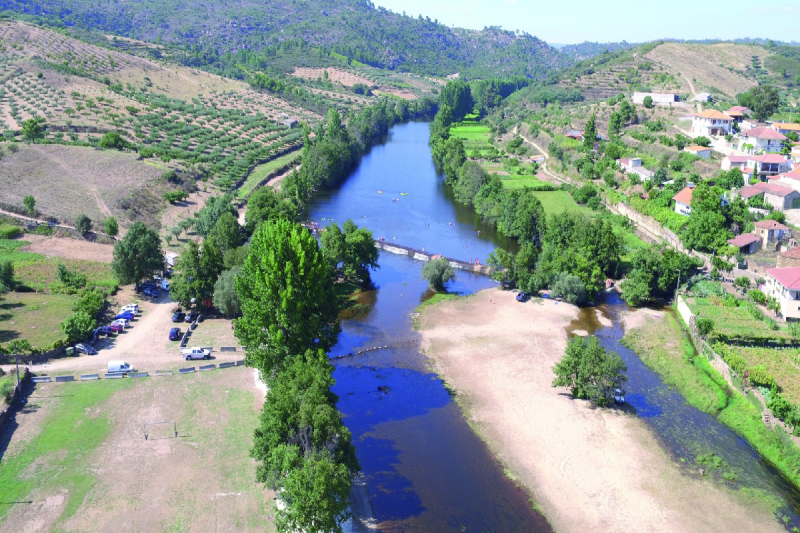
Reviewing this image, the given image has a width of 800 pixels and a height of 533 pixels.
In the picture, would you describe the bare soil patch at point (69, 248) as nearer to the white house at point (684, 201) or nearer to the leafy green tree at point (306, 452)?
the leafy green tree at point (306, 452)

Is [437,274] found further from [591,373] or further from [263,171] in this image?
[263,171]

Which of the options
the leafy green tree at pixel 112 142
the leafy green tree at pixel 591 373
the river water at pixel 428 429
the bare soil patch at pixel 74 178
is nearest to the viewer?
the river water at pixel 428 429

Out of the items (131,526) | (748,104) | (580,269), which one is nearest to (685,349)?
(580,269)

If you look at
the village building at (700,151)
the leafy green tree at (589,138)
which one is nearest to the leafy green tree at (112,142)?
the leafy green tree at (589,138)

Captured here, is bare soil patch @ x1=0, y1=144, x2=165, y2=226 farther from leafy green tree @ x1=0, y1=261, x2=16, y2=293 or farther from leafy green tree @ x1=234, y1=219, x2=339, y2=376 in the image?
leafy green tree @ x1=234, y1=219, x2=339, y2=376

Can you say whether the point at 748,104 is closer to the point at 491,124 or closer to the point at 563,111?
the point at 563,111
